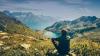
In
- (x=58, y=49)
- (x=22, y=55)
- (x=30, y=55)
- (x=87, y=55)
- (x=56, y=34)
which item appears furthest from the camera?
(x=87, y=55)

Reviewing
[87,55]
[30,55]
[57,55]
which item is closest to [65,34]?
[57,55]

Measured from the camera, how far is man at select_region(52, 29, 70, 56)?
2954 centimetres

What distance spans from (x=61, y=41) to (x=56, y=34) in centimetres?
167

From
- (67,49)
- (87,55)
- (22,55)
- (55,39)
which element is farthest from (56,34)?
(87,55)

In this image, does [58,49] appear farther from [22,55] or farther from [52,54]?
[22,55]

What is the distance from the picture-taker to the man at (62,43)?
96.9 feet

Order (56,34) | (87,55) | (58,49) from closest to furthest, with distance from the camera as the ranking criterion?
(56,34) < (58,49) < (87,55)

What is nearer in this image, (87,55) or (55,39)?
(55,39)

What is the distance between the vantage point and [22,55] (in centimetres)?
8438

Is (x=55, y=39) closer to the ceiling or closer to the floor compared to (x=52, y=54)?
closer to the ceiling

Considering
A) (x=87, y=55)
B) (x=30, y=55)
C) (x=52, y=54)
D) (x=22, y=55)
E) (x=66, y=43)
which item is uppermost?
(x=66, y=43)

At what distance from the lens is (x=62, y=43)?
30.0 m

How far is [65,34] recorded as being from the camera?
29.7 m

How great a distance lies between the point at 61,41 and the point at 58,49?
127 cm
